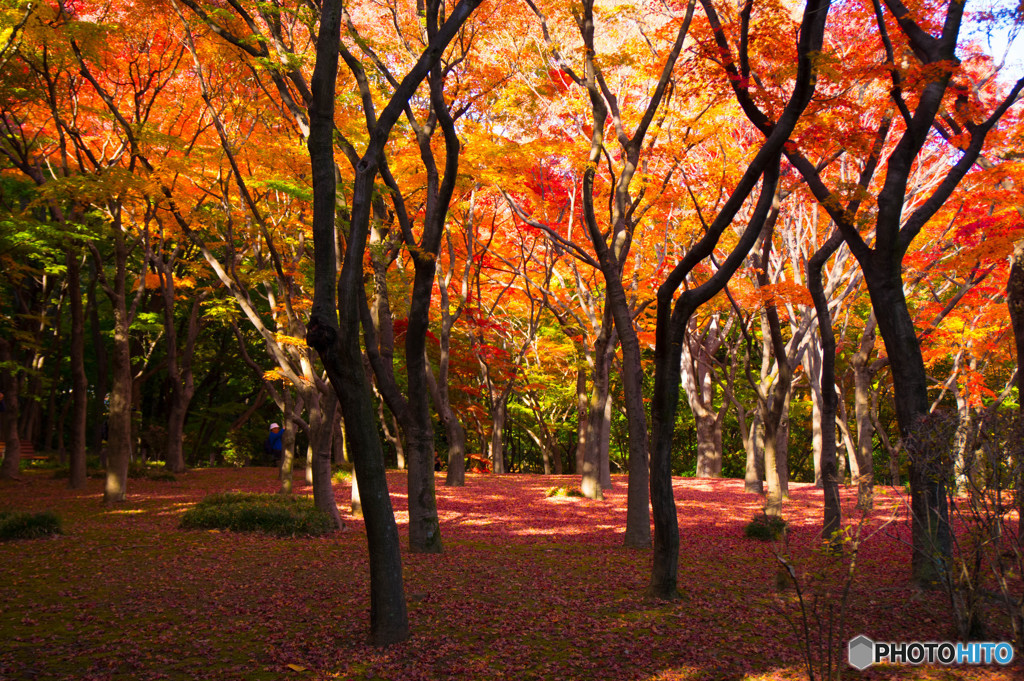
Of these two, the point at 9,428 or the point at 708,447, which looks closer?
the point at 9,428

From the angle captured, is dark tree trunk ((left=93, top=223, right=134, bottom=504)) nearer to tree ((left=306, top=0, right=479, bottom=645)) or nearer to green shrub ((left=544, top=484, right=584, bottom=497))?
tree ((left=306, top=0, right=479, bottom=645))

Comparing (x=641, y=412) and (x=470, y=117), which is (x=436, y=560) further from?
(x=470, y=117)

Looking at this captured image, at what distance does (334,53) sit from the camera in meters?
5.36

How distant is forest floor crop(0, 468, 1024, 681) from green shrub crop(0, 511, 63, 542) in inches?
12.1

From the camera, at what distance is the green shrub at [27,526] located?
9.24 meters

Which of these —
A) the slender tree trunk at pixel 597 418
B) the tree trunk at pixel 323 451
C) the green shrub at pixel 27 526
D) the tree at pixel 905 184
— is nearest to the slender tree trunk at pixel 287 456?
the tree trunk at pixel 323 451

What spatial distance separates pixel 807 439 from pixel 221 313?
26616mm

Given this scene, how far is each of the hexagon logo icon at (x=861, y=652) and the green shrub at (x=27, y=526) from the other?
9914 millimetres

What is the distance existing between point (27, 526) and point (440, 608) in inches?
257

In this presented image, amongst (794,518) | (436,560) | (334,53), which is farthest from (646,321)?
(334,53)

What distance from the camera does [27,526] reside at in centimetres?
936

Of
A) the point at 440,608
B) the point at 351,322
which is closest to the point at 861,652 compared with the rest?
the point at 440,608

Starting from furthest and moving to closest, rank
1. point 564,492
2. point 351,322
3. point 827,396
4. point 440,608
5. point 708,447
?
point 708,447 → point 564,492 → point 827,396 → point 440,608 → point 351,322

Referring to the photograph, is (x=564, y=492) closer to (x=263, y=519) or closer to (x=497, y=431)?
(x=497, y=431)
